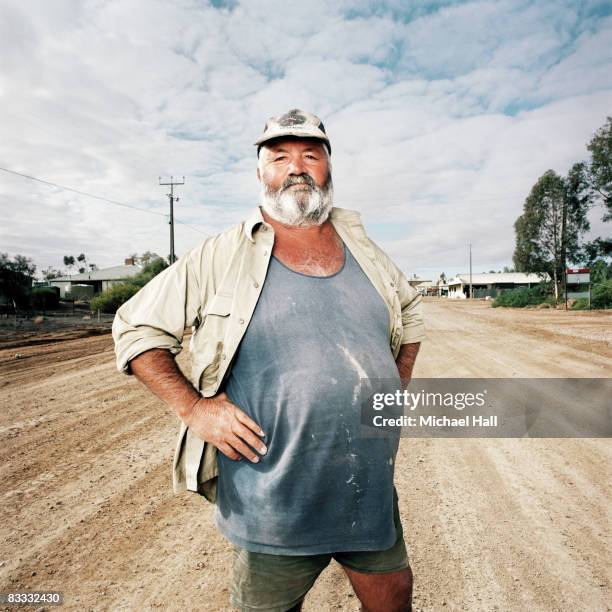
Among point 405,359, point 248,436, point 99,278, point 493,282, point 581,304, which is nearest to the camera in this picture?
point 248,436

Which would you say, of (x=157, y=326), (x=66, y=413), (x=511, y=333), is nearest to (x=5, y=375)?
(x=66, y=413)

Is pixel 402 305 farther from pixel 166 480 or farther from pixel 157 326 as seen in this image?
pixel 166 480

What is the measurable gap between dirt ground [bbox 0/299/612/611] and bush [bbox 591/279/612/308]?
25212 mm

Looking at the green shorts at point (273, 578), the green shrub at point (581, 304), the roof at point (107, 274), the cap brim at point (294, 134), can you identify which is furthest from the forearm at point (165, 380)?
the roof at point (107, 274)

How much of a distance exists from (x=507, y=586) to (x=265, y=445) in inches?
84.2

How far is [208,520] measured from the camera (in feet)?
11.0

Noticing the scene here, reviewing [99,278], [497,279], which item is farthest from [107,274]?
[497,279]

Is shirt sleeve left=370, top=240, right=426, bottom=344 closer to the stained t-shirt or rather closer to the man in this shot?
the man

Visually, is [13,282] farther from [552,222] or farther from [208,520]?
[552,222]

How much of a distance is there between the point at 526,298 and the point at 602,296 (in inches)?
318

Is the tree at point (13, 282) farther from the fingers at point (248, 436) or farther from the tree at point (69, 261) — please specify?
the tree at point (69, 261)

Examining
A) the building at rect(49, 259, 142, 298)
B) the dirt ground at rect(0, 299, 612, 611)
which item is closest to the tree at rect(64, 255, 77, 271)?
the building at rect(49, 259, 142, 298)

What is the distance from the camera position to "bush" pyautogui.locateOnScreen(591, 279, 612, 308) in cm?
2530

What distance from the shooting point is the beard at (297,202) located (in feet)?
6.22
